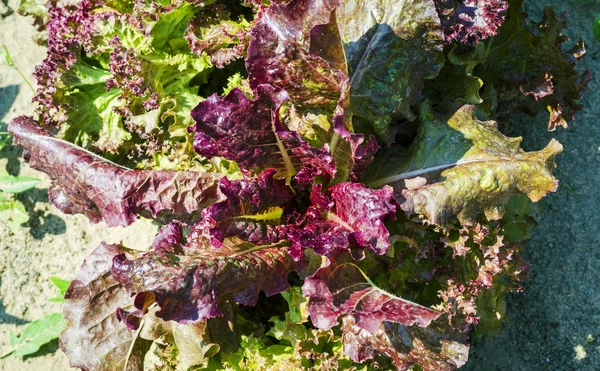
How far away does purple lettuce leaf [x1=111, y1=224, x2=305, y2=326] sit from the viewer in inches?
83.9

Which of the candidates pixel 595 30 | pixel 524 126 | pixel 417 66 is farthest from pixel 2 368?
pixel 595 30

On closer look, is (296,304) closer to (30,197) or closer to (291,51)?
(291,51)

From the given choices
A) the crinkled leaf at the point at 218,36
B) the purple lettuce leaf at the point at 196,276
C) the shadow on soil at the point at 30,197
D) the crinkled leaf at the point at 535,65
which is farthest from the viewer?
the shadow on soil at the point at 30,197

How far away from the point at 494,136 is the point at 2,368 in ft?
9.14

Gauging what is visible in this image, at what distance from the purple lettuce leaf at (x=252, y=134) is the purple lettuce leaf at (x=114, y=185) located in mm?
224

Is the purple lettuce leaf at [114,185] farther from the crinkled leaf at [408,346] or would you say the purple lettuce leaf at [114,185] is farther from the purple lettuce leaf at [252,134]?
the crinkled leaf at [408,346]

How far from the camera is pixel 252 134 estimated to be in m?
2.39

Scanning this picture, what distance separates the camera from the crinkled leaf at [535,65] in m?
2.89

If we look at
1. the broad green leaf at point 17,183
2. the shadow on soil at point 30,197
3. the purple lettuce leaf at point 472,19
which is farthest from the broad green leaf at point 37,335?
the purple lettuce leaf at point 472,19

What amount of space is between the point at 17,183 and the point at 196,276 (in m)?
1.71

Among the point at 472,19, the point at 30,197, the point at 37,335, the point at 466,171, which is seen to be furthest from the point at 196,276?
the point at 30,197

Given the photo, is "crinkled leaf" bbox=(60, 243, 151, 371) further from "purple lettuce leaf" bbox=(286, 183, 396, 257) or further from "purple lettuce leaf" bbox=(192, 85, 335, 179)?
"purple lettuce leaf" bbox=(286, 183, 396, 257)

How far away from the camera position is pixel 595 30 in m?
3.28

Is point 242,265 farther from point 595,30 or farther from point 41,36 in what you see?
point 595,30
